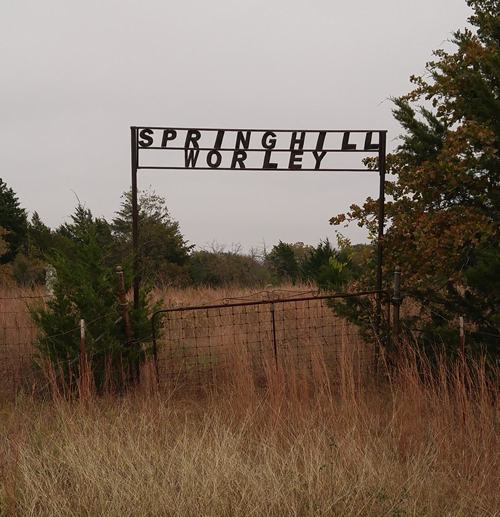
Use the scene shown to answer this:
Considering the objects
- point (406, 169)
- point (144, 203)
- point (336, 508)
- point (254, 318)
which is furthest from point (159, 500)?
point (144, 203)

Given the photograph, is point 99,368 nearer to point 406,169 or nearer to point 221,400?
point 221,400

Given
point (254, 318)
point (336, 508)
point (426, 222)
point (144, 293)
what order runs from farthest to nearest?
point (254, 318) → point (144, 293) → point (426, 222) → point (336, 508)

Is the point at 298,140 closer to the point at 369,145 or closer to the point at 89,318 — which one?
the point at 369,145

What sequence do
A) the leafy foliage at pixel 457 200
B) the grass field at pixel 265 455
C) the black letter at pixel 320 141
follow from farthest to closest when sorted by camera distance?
the black letter at pixel 320 141 → the leafy foliage at pixel 457 200 → the grass field at pixel 265 455

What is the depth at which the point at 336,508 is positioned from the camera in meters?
3.53

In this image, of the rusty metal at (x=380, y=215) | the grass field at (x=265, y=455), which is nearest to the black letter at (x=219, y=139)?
the rusty metal at (x=380, y=215)

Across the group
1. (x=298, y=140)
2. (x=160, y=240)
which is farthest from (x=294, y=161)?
(x=160, y=240)

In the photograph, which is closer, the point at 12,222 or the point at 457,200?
the point at 457,200

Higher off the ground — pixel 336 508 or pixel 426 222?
pixel 426 222

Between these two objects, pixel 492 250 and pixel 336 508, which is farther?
pixel 492 250

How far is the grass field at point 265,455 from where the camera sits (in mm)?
3580

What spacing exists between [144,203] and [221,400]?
24.4 meters

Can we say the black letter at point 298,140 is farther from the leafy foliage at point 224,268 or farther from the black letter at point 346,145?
the leafy foliage at point 224,268

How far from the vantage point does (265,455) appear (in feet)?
13.5
